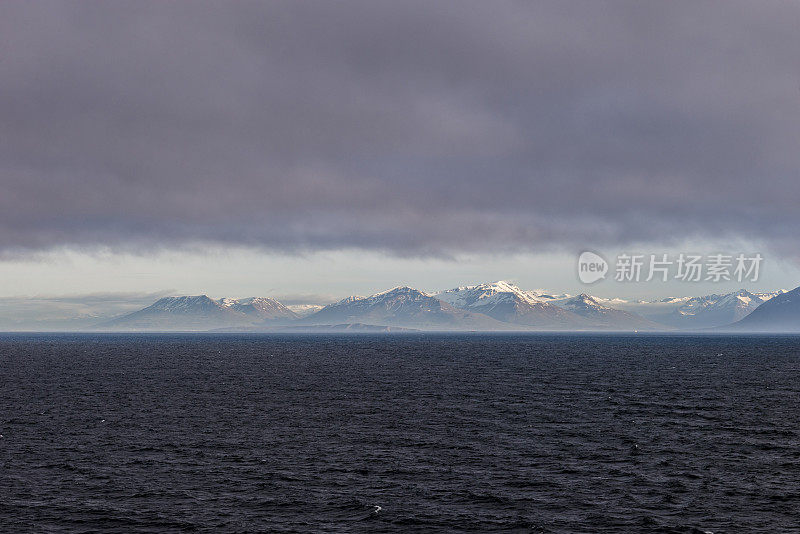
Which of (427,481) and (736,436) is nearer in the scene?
(427,481)

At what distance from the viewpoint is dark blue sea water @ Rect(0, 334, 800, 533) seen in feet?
148

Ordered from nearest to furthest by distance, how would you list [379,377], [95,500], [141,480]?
[95,500], [141,480], [379,377]

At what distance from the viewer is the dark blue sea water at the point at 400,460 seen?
148ft

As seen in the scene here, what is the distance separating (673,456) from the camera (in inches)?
2478

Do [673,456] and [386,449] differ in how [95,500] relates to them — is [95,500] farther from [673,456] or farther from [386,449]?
[673,456]

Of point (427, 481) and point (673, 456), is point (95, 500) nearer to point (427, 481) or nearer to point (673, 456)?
point (427, 481)

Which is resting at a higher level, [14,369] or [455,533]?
[455,533]

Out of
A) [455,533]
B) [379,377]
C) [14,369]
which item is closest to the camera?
[455,533]

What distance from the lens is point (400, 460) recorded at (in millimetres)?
61562

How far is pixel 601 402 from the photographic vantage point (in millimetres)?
103250

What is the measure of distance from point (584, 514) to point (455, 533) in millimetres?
9803

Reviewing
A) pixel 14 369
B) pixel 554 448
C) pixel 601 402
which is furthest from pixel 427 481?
pixel 14 369

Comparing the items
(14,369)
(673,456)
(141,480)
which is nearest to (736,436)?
(673,456)

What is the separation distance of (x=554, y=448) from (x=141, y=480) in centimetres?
A: 3847
